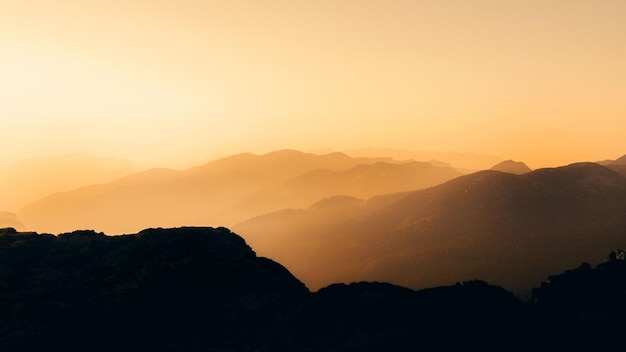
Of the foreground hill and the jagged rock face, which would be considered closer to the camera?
the foreground hill

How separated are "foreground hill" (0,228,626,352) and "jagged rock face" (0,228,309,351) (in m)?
0.07

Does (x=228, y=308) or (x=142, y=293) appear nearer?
(x=228, y=308)

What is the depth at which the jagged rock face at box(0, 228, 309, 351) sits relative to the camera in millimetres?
26625

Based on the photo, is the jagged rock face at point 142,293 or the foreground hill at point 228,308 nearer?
the foreground hill at point 228,308

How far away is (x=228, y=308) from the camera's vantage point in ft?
93.7

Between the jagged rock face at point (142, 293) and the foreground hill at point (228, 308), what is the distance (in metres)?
0.07

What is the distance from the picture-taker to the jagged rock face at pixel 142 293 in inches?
1048

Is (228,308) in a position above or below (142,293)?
below

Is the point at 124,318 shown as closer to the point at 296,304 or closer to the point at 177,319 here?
the point at 177,319

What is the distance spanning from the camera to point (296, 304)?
29.1 meters

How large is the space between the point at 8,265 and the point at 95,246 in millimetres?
5214

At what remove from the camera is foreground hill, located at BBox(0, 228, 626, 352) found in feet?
86.1

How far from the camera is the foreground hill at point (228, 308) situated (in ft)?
86.1

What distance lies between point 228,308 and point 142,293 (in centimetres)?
536
